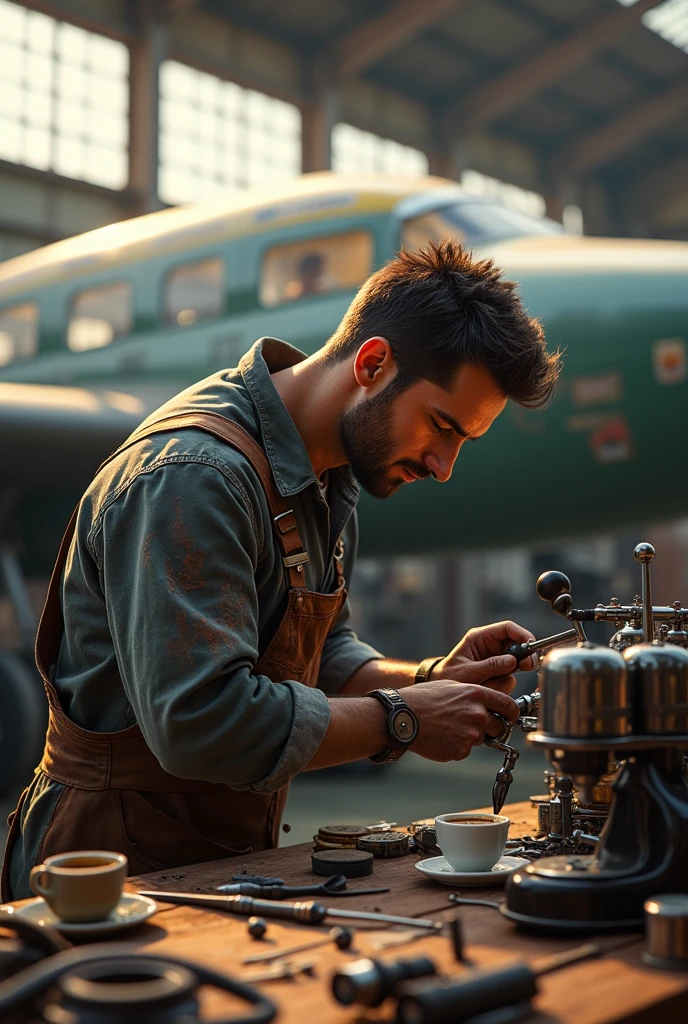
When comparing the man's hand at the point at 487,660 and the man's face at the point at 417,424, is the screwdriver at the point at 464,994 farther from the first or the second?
the man's face at the point at 417,424

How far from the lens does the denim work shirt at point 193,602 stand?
1.35 m

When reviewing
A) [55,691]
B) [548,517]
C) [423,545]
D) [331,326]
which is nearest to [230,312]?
[331,326]

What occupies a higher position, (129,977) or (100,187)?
(100,187)

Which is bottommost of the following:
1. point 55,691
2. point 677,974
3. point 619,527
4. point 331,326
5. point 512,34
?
point 677,974

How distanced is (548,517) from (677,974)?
4409 millimetres

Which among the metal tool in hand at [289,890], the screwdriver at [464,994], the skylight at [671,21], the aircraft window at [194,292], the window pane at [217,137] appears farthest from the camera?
the skylight at [671,21]

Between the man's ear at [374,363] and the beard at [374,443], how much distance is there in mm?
22

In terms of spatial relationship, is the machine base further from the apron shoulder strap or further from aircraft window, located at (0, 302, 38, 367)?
aircraft window, located at (0, 302, 38, 367)

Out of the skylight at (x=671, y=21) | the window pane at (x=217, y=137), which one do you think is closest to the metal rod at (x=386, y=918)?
the window pane at (x=217, y=137)

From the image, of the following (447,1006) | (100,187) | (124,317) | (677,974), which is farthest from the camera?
(100,187)

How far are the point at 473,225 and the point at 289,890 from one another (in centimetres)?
507

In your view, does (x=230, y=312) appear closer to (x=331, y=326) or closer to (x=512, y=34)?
(x=331, y=326)

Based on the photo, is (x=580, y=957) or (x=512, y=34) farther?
(x=512, y=34)

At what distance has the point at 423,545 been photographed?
5.88 metres
